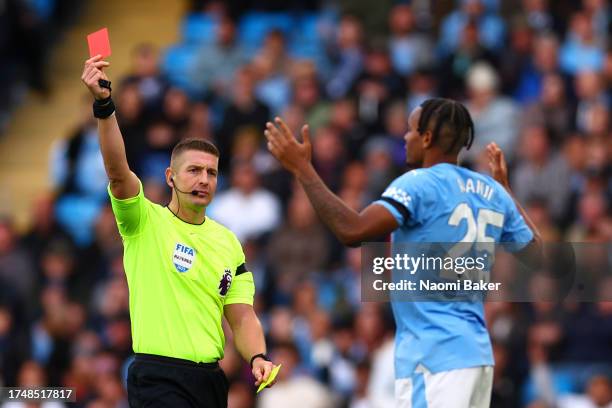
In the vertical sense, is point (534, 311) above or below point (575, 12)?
below

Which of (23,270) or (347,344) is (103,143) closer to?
(347,344)

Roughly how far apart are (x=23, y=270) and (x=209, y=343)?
8317 millimetres

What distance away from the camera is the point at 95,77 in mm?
6781

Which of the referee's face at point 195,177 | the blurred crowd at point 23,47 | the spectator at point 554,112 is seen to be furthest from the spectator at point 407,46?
the referee's face at point 195,177

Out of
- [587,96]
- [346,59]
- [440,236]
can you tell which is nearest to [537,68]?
[587,96]

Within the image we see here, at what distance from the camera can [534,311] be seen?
1235 centimetres

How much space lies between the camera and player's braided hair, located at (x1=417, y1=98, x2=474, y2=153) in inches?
292

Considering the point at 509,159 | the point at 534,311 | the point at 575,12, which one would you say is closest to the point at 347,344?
the point at 534,311

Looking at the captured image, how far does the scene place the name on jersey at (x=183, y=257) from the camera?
23.6ft

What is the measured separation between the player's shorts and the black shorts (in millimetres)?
1043

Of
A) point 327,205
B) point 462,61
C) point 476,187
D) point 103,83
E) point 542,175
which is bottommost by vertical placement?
point 327,205

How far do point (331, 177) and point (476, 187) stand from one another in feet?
23.3

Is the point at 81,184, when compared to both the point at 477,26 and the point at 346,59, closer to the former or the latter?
the point at 346,59

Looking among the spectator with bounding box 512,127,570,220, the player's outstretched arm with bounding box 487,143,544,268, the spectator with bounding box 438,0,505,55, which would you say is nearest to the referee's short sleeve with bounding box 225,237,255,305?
the player's outstretched arm with bounding box 487,143,544,268
